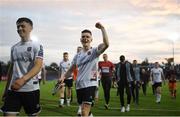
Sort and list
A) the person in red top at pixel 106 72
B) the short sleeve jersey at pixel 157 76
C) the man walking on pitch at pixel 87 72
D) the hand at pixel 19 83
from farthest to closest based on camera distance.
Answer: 1. the short sleeve jersey at pixel 157 76
2. the person in red top at pixel 106 72
3. the man walking on pitch at pixel 87 72
4. the hand at pixel 19 83

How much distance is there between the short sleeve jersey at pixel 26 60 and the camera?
24.2ft

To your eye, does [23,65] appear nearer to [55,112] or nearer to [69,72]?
[69,72]

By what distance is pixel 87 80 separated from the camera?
9.58m

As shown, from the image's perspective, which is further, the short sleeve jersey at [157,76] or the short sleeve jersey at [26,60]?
the short sleeve jersey at [157,76]

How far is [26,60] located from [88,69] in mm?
2362

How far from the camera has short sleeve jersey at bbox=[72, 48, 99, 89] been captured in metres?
9.59

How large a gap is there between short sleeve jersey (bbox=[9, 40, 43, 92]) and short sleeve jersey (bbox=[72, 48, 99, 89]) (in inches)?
86.2

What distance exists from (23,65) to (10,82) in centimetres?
33

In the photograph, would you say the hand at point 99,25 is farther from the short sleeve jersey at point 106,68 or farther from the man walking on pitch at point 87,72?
the short sleeve jersey at point 106,68

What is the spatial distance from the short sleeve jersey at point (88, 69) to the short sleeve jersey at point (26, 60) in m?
2.19

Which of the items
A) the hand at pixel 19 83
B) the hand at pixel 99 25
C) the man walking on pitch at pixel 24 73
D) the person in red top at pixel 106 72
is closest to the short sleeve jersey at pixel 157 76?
the person in red top at pixel 106 72

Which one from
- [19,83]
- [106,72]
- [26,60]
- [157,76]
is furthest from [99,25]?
[157,76]

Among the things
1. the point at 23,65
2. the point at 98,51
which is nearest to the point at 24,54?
the point at 23,65

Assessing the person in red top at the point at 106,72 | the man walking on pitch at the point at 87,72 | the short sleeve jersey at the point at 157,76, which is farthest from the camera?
the short sleeve jersey at the point at 157,76
